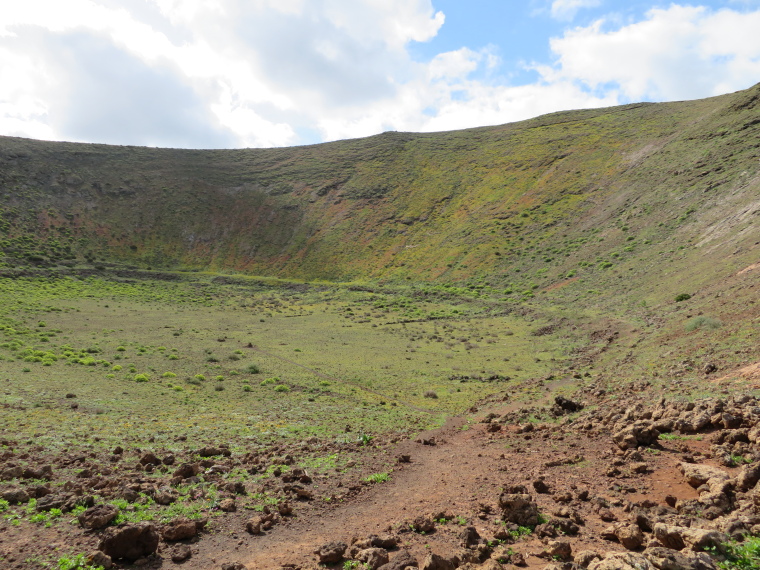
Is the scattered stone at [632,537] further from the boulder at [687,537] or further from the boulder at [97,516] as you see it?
the boulder at [97,516]

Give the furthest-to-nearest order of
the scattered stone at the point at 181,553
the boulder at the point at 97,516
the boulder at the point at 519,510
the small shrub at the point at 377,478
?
the small shrub at the point at 377,478
the boulder at the point at 97,516
the boulder at the point at 519,510
the scattered stone at the point at 181,553

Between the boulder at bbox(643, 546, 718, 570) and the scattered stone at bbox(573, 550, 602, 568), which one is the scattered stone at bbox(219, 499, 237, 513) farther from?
the boulder at bbox(643, 546, 718, 570)

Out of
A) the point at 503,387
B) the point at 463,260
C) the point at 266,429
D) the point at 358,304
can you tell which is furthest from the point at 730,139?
the point at 266,429

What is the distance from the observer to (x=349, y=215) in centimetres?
9038

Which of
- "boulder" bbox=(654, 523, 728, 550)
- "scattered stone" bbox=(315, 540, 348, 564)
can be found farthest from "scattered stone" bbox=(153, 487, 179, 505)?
"boulder" bbox=(654, 523, 728, 550)

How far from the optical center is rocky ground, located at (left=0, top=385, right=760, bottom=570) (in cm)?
666

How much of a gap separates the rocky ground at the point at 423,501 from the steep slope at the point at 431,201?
103ft

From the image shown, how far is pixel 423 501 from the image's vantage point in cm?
929

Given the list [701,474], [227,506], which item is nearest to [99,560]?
[227,506]

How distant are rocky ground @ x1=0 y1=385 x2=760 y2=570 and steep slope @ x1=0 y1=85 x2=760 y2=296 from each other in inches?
1238

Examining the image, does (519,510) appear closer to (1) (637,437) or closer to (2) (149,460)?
(1) (637,437)

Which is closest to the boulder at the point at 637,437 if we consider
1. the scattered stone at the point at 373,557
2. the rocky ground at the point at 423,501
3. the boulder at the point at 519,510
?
the rocky ground at the point at 423,501

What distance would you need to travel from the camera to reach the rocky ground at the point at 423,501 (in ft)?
21.8

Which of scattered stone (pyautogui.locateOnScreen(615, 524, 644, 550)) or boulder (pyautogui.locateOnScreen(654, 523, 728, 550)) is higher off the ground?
boulder (pyautogui.locateOnScreen(654, 523, 728, 550))
